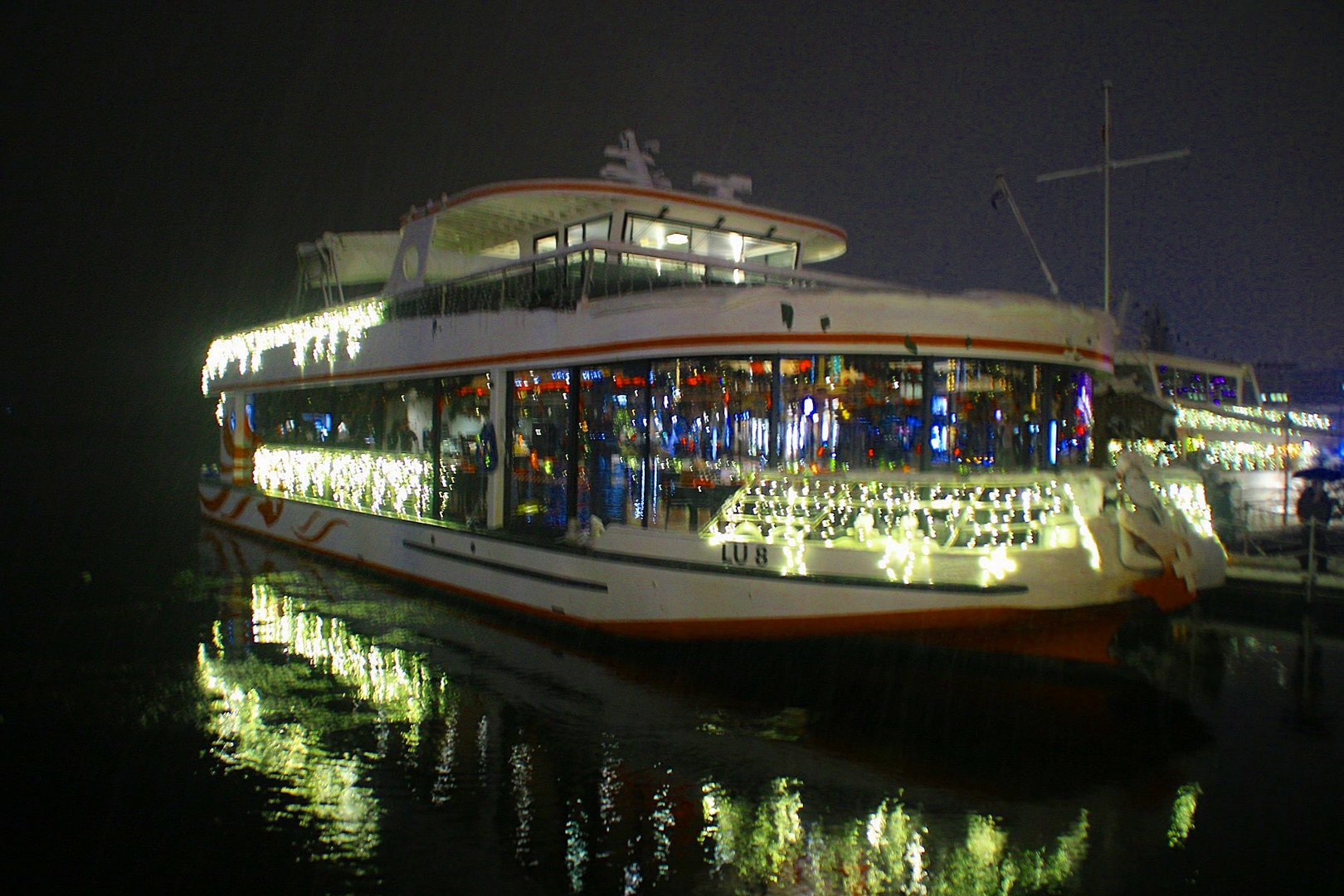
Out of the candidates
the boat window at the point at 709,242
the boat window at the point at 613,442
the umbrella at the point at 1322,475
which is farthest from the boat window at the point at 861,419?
the umbrella at the point at 1322,475

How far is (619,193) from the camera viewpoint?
12.0 metres

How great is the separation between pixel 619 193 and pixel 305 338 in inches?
322

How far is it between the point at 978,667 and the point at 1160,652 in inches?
93.8

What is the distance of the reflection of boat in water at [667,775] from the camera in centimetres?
494

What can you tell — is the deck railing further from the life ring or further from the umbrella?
the umbrella

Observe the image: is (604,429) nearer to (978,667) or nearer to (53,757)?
(978,667)

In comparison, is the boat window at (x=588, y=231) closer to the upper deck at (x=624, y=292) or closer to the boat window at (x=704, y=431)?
the upper deck at (x=624, y=292)

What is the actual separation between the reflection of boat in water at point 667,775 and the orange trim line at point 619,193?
236 inches

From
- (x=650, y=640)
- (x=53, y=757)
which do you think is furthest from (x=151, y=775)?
(x=650, y=640)

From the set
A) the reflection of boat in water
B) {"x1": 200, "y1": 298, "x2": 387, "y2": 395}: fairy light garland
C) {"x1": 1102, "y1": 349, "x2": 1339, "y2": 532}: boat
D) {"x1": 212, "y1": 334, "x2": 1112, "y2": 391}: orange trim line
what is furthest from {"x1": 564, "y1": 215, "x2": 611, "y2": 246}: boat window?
{"x1": 1102, "y1": 349, "x2": 1339, "y2": 532}: boat

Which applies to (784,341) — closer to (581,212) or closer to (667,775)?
(667,775)

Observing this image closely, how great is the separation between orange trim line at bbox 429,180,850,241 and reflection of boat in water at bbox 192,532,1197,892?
5990mm

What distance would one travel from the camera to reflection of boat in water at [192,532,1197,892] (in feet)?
16.2

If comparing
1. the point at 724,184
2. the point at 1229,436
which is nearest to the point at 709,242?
the point at 724,184
